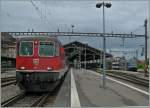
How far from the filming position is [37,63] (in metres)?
19.8

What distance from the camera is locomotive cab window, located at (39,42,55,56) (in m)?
20.1

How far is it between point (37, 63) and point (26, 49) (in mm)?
1125

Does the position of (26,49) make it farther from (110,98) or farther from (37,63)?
(110,98)

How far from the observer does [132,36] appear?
56844 mm

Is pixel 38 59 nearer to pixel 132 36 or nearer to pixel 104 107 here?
pixel 104 107

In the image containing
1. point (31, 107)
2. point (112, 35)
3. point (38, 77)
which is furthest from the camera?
point (112, 35)

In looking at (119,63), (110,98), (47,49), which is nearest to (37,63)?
(47,49)

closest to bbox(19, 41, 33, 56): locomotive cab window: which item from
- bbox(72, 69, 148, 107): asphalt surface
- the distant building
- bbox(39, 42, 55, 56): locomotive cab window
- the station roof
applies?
bbox(39, 42, 55, 56): locomotive cab window

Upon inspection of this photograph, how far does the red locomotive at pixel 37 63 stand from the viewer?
63.8ft

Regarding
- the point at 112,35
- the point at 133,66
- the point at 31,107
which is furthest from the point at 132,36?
the point at 31,107

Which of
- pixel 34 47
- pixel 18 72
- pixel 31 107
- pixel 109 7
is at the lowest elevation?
pixel 31 107

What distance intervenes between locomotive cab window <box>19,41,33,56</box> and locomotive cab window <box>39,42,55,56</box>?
1.88 ft

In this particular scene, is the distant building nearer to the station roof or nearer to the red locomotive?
the station roof

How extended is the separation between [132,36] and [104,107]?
44988 millimetres
